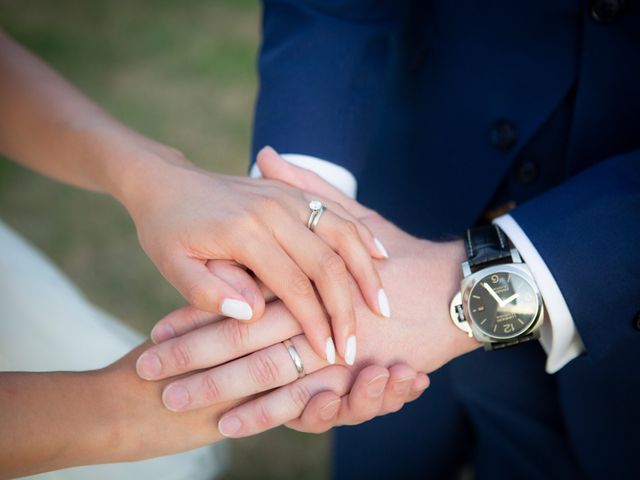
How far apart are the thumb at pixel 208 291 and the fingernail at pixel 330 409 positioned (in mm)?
246

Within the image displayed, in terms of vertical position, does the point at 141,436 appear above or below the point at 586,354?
below

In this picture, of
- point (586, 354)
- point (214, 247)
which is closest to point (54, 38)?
point (214, 247)

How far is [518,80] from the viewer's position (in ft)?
4.82

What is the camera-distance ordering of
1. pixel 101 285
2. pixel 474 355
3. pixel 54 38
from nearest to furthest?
pixel 474 355
pixel 101 285
pixel 54 38

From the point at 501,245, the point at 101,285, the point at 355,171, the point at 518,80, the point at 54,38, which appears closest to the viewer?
the point at 501,245

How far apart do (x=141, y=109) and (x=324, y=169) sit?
11.9 feet

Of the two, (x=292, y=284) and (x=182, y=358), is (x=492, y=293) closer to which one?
(x=292, y=284)

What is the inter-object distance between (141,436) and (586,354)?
98cm

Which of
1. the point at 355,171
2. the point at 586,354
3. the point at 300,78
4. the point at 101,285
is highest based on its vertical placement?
the point at 300,78

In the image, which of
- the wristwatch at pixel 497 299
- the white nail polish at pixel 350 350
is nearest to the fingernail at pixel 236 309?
the white nail polish at pixel 350 350

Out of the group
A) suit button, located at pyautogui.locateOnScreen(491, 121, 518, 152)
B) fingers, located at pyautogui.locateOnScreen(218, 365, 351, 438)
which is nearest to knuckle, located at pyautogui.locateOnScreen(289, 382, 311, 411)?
fingers, located at pyautogui.locateOnScreen(218, 365, 351, 438)

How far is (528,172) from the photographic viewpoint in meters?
1.54

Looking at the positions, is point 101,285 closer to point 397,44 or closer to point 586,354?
point 397,44

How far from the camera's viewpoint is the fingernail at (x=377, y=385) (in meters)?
Result: 1.21
